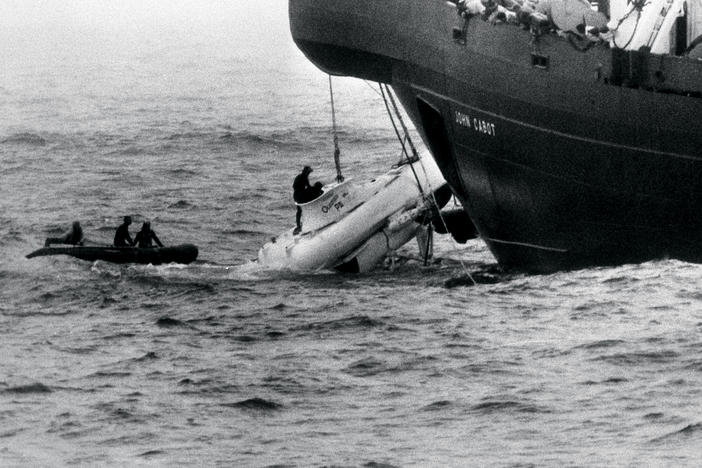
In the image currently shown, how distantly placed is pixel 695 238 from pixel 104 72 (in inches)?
2968

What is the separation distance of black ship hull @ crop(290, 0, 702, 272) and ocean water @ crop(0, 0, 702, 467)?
3.00 feet

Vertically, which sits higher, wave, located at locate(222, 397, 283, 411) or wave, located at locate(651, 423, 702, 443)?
wave, located at locate(651, 423, 702, 443)

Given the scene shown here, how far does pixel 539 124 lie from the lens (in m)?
28.5

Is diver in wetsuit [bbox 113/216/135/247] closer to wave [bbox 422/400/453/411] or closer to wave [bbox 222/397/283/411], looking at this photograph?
wave [bbox 222/397/283/411]

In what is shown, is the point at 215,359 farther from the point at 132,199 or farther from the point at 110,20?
the point at 110,20

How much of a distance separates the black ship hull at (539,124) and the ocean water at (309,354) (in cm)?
91

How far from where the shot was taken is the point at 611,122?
27094mm

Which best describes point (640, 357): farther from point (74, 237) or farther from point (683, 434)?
point (74, 237)

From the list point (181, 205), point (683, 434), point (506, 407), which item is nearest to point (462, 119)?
point (506, 407)

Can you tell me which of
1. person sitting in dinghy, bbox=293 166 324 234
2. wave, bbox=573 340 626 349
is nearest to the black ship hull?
person sitting in dinghy, bbox=293 166 324 234

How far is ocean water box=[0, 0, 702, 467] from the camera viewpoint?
19.6 m

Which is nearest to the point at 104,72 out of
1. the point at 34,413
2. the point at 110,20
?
the point at 34,413

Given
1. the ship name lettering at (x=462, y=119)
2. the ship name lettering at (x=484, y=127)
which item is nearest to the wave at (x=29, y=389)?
the ship name lettering at (x=484, y=127)

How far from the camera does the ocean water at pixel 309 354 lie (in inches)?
771
